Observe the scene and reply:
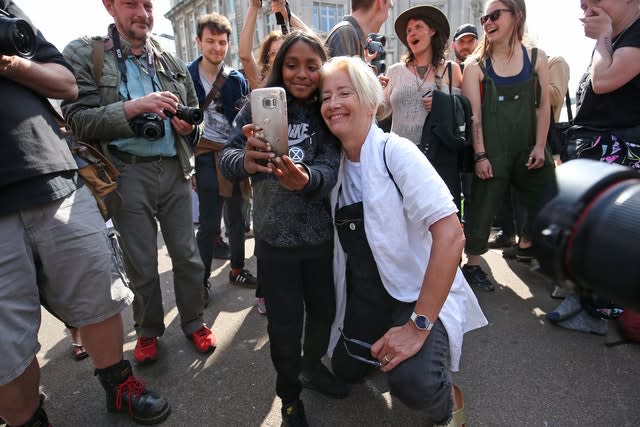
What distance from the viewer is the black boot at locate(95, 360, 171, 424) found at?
192 cm

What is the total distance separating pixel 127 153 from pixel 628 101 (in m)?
2.99

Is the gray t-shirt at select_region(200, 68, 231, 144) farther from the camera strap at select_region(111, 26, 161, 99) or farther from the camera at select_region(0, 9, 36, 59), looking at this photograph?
the camera at select_region(0, 9, 36, 59)

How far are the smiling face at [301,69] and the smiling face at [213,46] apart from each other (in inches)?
74.6

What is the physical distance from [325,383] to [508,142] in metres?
2.29

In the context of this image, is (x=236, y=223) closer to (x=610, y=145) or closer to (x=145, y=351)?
(x=145, y=351)

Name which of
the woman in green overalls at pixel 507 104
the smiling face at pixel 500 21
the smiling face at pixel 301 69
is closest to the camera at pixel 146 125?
the smiling face at pixel 301 69

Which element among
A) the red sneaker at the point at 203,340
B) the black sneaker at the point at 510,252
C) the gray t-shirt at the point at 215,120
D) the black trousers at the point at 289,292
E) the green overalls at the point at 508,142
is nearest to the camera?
the black trousers at the point at 289,292

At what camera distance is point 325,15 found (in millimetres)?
27406

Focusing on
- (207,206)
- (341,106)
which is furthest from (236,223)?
(341,106)

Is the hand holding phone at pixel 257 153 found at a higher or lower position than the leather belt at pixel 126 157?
higher

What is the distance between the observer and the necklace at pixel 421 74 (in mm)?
2998

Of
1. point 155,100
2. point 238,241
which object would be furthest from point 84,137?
point 238,241

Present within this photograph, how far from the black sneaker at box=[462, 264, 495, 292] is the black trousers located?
1886 millimetres

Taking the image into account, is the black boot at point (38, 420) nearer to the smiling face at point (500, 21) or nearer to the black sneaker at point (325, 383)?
the black sneaker at point (325, 383)
